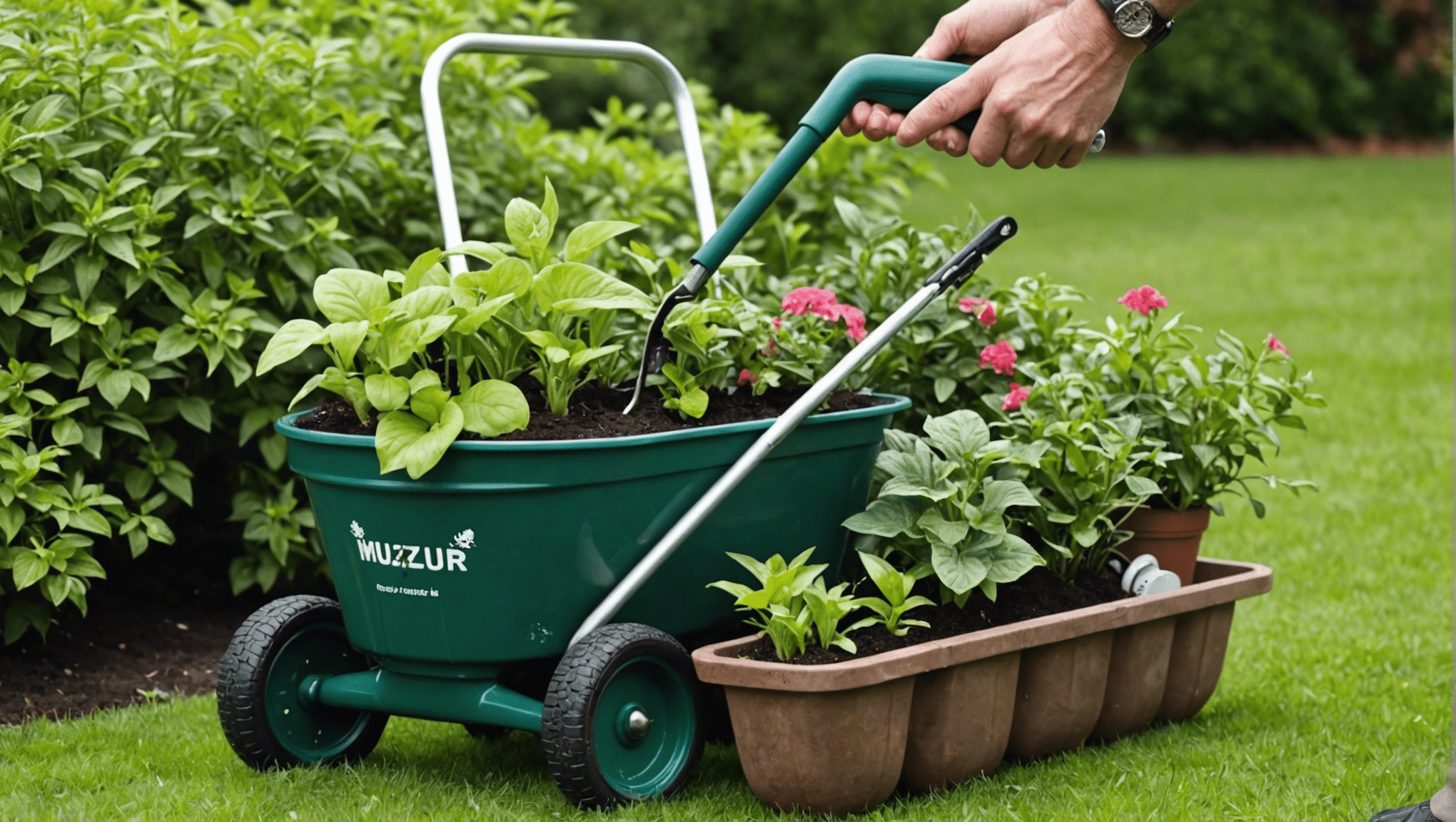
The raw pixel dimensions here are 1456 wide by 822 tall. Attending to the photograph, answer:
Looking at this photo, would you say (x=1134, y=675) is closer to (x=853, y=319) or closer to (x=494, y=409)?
(x=853, y=319)

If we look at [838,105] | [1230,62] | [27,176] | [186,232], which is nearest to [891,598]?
[838,105]

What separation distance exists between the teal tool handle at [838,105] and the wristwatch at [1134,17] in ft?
0.85

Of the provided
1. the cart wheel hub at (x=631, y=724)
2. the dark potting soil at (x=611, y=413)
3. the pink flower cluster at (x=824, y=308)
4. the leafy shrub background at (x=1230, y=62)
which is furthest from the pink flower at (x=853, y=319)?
the leafy shrub background at (x=1230, y=62)

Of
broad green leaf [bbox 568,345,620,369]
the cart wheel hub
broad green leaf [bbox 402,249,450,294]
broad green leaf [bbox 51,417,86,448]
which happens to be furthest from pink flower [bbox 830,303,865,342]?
broad green leaf [bbox 51,417,86,448]

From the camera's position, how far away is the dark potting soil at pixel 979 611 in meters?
2.30

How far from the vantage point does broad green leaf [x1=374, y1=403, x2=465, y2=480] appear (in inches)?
82.4

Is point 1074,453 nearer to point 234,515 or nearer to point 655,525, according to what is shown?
point 655,525

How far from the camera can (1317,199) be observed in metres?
12.4

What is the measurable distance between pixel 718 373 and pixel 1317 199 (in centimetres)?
1107

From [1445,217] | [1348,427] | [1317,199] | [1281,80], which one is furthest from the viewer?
[1281,80]

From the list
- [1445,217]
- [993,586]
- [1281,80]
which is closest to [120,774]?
[993,586]

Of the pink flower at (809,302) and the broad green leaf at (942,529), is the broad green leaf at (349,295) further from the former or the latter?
the broad green leaf at (942,529)

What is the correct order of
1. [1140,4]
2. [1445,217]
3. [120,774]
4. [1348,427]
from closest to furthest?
[1140,4]
[120,774]
[1348,427]
[1445,217]

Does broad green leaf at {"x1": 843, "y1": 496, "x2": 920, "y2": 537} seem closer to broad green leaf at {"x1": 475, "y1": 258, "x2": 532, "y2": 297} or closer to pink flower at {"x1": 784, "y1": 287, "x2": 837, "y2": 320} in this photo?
pink flower at {"x1": 784, "y1": 287, "x2": 837, "y2": 320}
